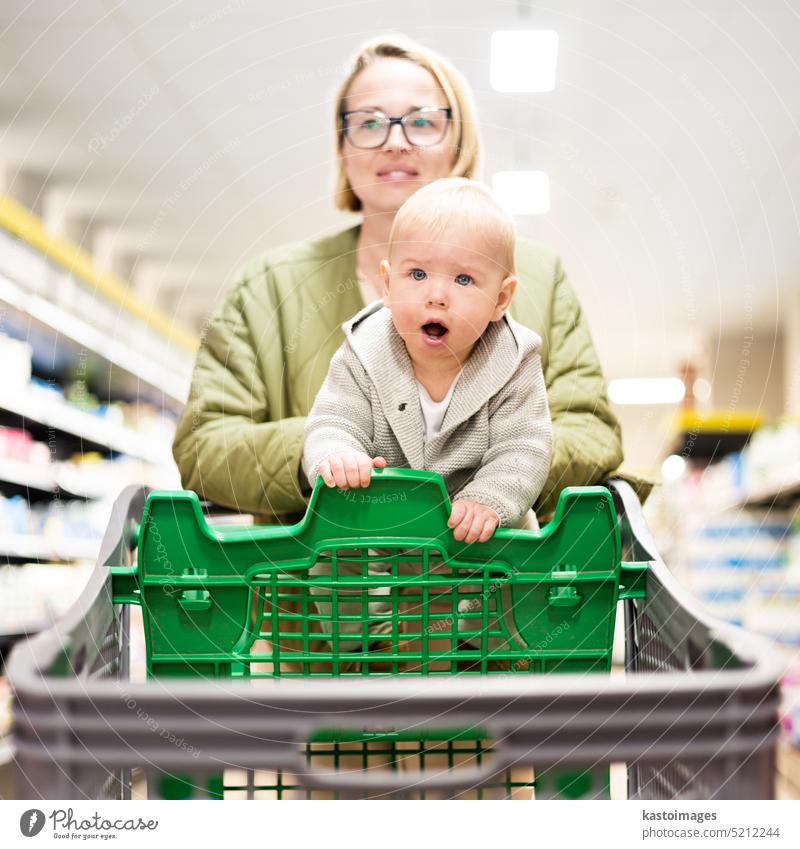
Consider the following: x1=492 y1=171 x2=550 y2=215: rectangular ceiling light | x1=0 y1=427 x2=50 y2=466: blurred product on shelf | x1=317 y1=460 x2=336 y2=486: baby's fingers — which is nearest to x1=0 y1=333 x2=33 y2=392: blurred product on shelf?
x1=0 y1=427 x2=50 y2=466: blurred product on shelf

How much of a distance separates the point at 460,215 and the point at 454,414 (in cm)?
17

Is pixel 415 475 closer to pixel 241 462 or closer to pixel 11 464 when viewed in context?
pixel 241 462

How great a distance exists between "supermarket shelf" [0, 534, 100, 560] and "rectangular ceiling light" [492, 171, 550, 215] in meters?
1.50

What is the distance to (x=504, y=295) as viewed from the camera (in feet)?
2.76

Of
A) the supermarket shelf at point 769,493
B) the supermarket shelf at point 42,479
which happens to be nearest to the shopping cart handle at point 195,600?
the supermarket shelf at point 42,479

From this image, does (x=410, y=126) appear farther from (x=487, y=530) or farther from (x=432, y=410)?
(x=487, y=530)

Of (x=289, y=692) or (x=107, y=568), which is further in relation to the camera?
(x=107, y=568)

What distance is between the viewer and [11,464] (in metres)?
2.57

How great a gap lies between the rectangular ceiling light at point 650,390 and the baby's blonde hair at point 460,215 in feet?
8.90

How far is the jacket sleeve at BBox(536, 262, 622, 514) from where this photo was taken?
952mm

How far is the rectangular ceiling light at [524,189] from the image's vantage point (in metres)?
1.29

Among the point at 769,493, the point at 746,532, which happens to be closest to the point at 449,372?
the point at 769,493

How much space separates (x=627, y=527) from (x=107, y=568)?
0.47 m
